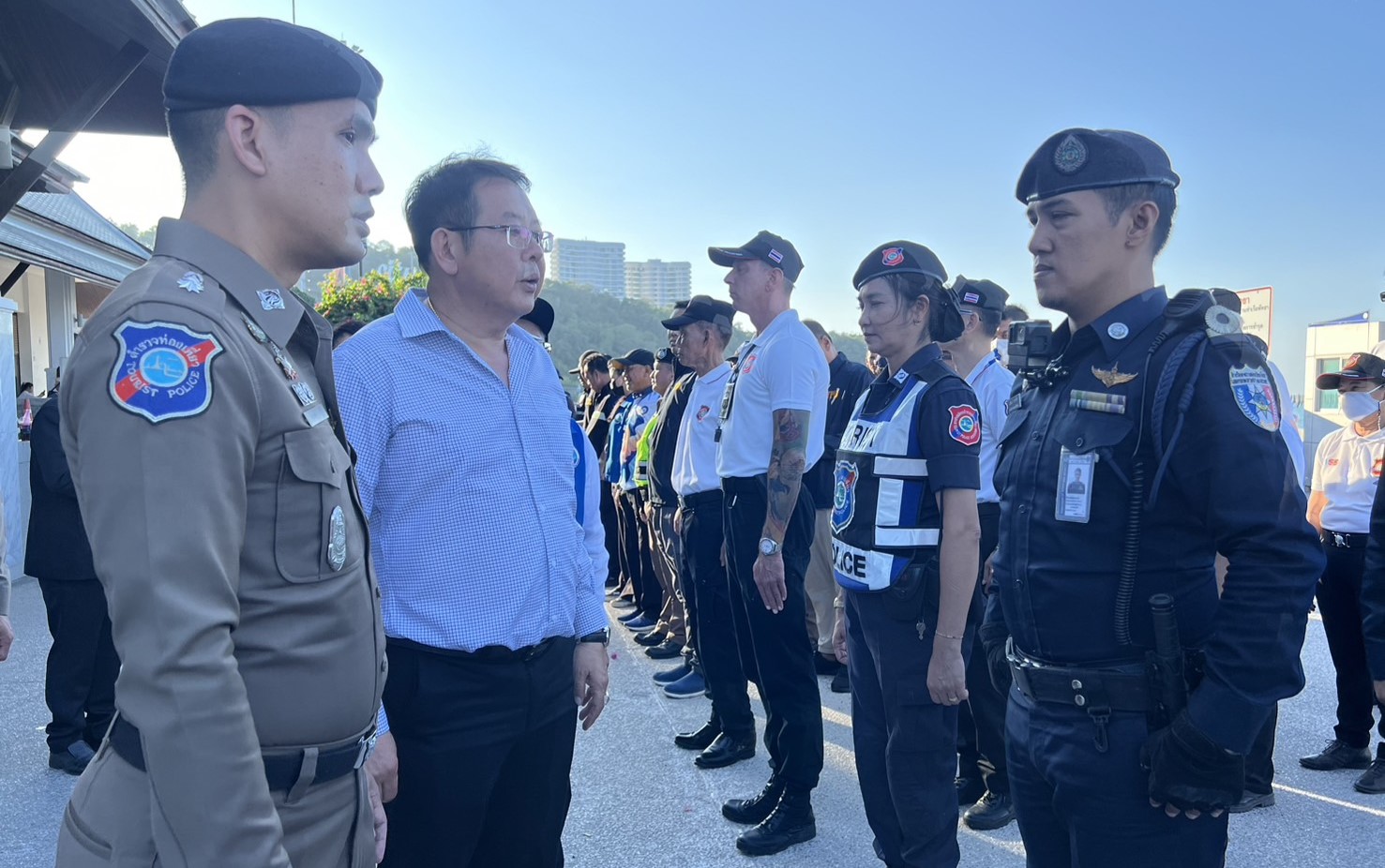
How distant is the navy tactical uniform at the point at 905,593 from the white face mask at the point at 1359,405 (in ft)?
10.6

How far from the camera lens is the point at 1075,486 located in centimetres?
200

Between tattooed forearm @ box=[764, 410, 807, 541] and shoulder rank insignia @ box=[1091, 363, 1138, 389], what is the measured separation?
1853mm

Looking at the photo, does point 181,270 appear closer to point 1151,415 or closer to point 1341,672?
point 1151,415

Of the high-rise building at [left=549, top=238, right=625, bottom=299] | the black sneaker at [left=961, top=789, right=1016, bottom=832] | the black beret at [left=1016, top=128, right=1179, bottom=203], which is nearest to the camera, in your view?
the black beret at [left=1016, top=128, right=1179, bottom=203]

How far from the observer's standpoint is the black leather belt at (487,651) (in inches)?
83.0

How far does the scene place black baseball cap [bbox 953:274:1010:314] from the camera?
5027mm

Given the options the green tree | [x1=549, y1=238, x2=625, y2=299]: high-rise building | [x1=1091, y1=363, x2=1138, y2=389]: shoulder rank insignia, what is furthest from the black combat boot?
[x1=549, y1=238, x2=625, y2=299]: high-rise building

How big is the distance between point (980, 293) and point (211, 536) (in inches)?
181

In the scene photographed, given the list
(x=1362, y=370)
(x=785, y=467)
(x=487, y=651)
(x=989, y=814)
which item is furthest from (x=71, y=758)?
(x=1362, y=370)

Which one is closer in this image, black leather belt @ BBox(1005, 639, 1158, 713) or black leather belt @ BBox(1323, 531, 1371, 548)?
black leather belt @ BBox(1005, 639, 1158, 713)

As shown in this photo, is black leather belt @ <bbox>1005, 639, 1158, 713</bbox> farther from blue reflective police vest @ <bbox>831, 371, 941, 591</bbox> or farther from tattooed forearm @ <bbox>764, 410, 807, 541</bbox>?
tattooed forearm @ <bbox>764, 410, 807, 541</bbox>

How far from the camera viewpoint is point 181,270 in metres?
1.31

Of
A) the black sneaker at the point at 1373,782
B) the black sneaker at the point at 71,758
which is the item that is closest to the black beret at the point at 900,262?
the black sneaker at the point at 1373,782

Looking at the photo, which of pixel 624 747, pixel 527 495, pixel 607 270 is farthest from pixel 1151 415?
pixel 607 270
